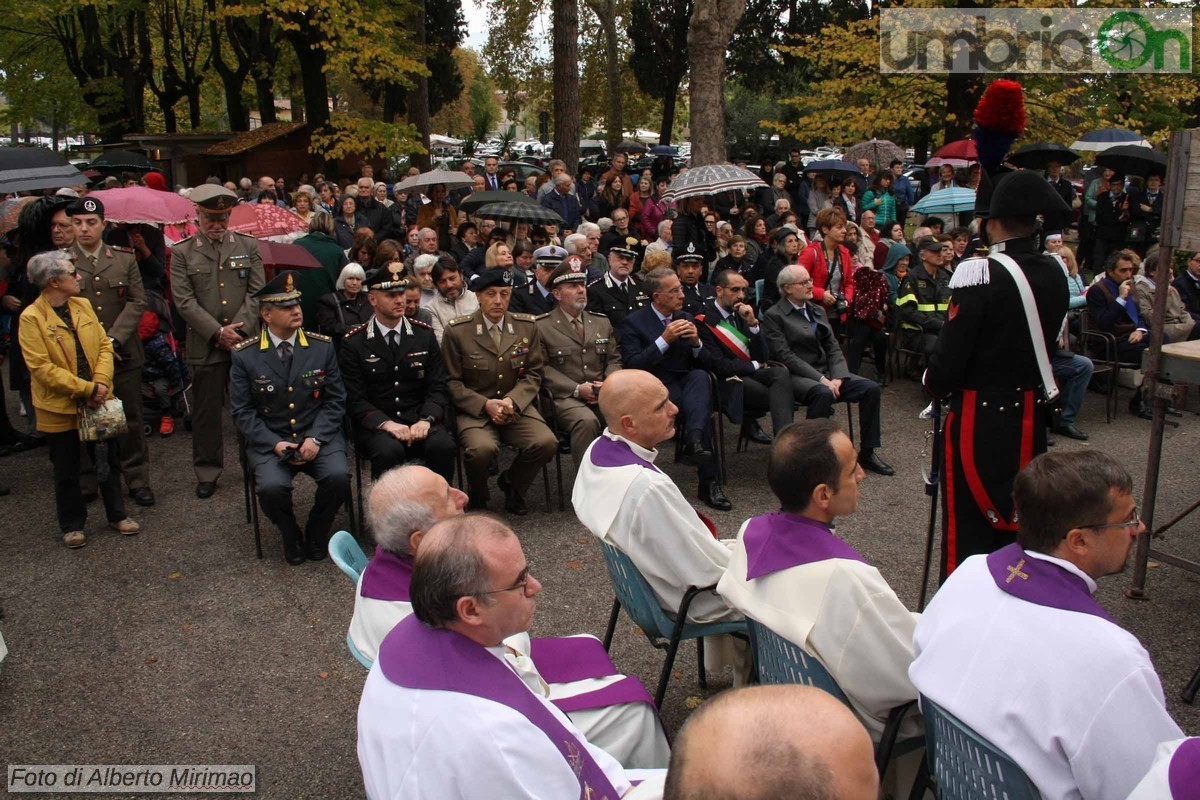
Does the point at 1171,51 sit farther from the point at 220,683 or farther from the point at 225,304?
the point at 220,683

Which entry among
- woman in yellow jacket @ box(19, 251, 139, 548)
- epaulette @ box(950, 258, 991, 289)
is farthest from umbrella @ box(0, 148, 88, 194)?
epaulette @ box(950, 258, 991, 289)

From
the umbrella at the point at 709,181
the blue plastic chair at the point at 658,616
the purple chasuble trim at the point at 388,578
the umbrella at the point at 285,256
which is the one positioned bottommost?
the blue plastic chair at the point at 658,616

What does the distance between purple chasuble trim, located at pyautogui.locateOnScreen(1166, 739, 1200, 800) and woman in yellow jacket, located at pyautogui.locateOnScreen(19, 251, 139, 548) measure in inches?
223

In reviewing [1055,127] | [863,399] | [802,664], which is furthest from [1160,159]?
[802,664]

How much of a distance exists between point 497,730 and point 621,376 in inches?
87.4

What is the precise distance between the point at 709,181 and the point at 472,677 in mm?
10397

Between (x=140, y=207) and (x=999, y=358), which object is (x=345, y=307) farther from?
(x=999, y=358)

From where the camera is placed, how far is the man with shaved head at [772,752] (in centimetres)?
146

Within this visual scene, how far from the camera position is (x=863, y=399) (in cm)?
745

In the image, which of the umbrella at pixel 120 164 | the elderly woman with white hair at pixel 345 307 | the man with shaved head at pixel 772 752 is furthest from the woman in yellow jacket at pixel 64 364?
the umbrella at pixel 120 164

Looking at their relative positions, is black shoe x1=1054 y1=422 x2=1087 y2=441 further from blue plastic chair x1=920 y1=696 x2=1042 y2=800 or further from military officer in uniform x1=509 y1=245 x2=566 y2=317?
blue plastic chair x1=920 y1=696 x2=1042 y2=800

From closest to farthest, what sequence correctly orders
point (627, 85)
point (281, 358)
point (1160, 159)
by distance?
point (281, 358) < point (1160, 159) < point (627, 85)

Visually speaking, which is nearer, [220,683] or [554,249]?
[220,683]

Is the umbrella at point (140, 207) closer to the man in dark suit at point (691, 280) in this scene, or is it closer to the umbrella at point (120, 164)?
the man in dark suit at point (691, 280)
